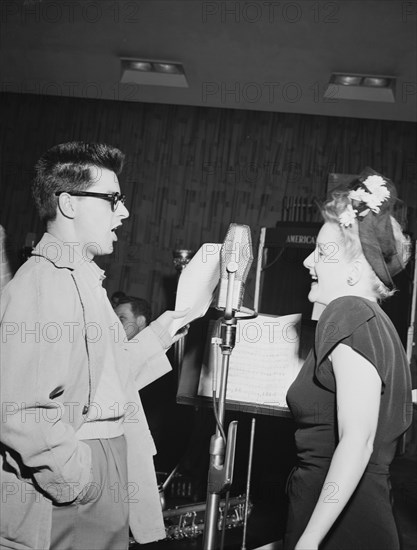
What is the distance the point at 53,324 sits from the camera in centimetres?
152

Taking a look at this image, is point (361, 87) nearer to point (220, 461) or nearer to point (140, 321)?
point (140, 321)

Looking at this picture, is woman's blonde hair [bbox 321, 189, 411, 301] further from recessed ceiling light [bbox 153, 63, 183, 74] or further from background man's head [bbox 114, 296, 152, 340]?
recessed ceiling light [bbox 153, 63, 183, 74]

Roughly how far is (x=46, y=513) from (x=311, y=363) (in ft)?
2.62

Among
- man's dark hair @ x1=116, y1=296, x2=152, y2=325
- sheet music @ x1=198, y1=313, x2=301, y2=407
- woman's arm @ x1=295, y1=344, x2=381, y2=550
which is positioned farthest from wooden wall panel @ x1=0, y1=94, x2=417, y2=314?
woman's arm @ x1=295, y1=344, x2=381, y2=550

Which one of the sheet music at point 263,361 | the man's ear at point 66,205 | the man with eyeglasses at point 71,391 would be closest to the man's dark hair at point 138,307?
the sheet music at point 263,361

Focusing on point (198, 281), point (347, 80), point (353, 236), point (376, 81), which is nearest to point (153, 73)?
point (347, 80)

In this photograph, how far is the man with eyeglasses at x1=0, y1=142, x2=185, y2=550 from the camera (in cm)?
146

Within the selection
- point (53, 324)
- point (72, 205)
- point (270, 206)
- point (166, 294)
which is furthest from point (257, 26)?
point (53, 324)

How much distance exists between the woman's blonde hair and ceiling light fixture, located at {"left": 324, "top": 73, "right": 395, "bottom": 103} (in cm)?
376

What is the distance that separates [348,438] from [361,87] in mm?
Answer: 4674

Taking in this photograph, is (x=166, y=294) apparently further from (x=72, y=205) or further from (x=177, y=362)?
(x=72, y=205)

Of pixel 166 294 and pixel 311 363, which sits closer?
pixel 311 363

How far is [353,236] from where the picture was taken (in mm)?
1716

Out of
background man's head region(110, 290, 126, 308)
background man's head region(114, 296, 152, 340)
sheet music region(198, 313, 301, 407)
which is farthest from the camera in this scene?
background man's head region(110, 290, 126, 308)
